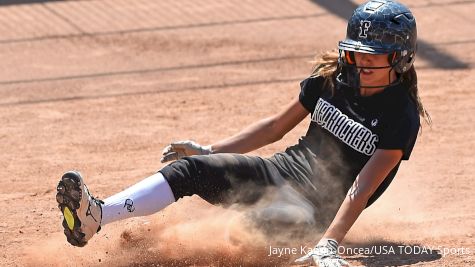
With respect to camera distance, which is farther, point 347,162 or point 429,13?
point 429,13

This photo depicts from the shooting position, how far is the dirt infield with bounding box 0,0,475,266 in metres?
4.88

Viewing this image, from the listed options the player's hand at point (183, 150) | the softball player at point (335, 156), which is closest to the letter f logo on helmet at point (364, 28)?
the softball player at point (335, 156)

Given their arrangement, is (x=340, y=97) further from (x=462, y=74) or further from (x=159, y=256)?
(x=462, y=74)

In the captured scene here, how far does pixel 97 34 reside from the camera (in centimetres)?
973

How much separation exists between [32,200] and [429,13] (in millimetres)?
5757

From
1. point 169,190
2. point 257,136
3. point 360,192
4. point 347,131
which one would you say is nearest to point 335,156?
point 347,131

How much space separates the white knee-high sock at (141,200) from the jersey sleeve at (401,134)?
0.98 metres

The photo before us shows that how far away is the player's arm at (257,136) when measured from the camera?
195 inches

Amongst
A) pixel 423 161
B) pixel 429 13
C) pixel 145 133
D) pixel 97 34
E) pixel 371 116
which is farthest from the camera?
pixel 429 13

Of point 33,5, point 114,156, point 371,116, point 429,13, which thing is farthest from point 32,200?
point 429,13

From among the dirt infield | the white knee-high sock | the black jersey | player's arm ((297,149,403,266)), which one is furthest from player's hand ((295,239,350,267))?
the white knee-high sock

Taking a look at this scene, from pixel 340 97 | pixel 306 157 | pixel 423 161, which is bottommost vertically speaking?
pixel 423 161

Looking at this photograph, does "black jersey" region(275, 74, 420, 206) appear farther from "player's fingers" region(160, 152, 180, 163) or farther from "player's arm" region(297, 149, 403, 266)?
"player's fingers" region(160, 152, 180, 163)

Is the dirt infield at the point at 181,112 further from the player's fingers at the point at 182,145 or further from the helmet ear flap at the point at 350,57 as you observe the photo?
the helmet ear flap at the point at 350,57
